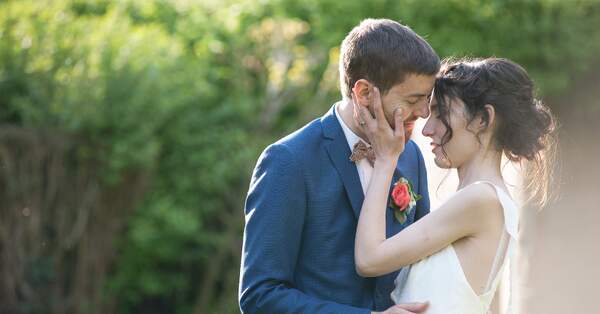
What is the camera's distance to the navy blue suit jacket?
3125mm

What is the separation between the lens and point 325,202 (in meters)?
3.20

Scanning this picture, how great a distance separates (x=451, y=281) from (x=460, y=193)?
293 mm

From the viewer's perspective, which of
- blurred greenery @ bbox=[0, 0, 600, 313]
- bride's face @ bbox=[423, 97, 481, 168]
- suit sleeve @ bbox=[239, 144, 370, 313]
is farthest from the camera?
blurred greenery @ bbox=[0, 0, 600, 313]

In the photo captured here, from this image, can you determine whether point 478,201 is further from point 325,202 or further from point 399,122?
point 325,202

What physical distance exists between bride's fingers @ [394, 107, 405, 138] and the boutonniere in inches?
9.7

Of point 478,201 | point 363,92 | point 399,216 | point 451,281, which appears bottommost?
point 451,281

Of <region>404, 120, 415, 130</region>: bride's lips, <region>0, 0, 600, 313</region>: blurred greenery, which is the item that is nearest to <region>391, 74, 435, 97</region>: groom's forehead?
<region>404, 120, 415, 130</region>: bride's lips

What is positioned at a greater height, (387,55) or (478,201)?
(387,55)

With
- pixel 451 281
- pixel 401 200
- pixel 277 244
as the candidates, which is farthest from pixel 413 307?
pixel 277 244

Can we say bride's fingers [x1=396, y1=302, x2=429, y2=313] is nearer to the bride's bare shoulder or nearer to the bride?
the bride

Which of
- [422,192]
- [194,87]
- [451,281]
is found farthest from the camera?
[194,87]

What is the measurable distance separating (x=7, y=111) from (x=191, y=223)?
1.81m

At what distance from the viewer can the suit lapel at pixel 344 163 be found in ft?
10.7

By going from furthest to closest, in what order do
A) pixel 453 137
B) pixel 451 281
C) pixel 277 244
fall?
pixel 453 137 → pixel 451 281 → pixel 277 244
